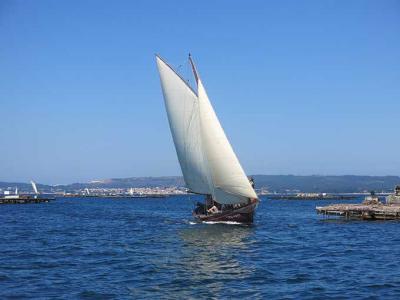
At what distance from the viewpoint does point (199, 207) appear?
205 ft

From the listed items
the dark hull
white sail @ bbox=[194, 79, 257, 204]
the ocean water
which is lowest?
the ocean water

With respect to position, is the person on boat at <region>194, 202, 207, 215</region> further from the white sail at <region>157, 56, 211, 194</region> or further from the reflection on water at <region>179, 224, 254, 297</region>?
the reflection on water at <region>179, 224, 254, 297</region>

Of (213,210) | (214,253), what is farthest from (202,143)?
(214,253)

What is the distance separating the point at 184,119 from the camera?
55406 mm

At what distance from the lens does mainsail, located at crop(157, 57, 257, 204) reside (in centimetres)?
5322

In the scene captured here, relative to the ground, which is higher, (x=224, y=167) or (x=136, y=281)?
(x=224, y=167)

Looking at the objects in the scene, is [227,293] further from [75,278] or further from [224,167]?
[224,167]

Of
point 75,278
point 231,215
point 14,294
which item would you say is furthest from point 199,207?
point 14,294

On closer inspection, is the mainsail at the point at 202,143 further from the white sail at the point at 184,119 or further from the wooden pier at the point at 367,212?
the wooden pier at the point at 367,212

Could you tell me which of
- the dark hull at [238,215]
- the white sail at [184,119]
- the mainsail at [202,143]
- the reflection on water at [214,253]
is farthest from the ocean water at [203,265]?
the white sail at [184,119]

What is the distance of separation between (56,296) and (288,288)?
10046 mm

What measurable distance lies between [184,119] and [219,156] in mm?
Answer: 5487

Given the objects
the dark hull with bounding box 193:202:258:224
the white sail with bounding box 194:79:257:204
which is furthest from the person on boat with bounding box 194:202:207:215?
the white sail with bounding box 194:79:257:204

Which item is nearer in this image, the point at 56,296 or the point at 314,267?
the point at 56,296
